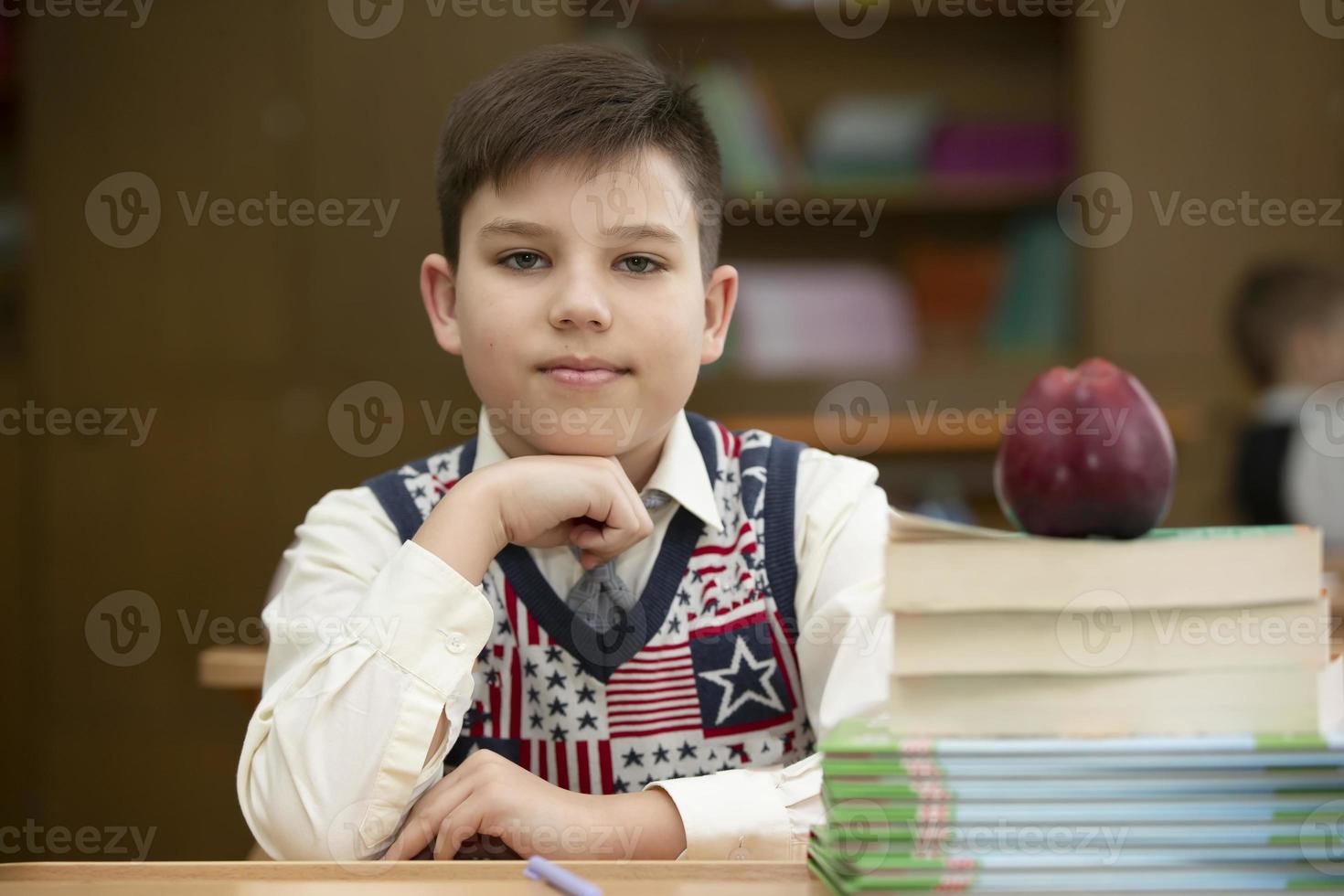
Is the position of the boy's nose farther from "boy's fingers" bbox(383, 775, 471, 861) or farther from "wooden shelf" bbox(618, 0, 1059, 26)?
"wooden shelf" bbox(618, 0, 1059, 26)

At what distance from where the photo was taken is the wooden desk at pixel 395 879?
700mm

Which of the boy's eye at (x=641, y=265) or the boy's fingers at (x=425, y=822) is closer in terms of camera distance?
the boy's fingers at (x=425, y=822)

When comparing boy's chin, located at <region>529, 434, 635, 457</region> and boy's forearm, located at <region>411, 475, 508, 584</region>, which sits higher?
boy's chin, located at <region>529, 434, 635, 457</region>

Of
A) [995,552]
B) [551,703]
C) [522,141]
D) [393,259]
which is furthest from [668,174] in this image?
[393,259]

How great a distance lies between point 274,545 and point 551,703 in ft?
6.75

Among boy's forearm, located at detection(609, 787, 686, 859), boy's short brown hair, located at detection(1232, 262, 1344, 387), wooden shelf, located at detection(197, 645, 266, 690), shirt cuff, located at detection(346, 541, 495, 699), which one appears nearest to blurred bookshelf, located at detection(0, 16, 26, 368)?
wooden shelf, located at detection(197, 645, 266, 690)

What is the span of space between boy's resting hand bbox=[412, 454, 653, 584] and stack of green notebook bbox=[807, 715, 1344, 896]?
45 cm

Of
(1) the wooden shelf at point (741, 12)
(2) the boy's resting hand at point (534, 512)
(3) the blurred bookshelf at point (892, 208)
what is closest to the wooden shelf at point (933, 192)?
(3) the blurred bookshelf at point (892, 208)

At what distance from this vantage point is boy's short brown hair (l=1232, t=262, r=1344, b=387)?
9.91 ft

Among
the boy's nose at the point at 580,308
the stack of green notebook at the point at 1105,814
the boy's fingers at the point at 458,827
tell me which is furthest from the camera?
the boy's nose at the point at 580,308

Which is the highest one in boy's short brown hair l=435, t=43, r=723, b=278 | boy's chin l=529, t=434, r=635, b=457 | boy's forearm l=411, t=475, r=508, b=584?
boy's short brown hair l=435, t=43, r=723, b=278

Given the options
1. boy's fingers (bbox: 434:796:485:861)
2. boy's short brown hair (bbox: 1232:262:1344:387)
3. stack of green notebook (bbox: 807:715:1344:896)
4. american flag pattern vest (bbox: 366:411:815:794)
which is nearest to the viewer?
stack of green notebook (bbox: 807:715:1344:896)

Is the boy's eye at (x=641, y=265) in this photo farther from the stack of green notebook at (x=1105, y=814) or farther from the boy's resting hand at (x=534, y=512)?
the stack of green notebook at (x=1105, y=814)

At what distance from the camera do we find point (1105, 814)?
24.7 inches
